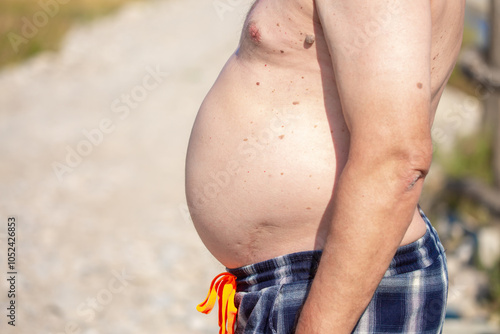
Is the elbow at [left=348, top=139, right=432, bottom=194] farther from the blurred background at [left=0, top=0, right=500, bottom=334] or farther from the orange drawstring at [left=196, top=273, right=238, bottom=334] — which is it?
the blurred background at [left=0, top=0, right=500, bottom=334]

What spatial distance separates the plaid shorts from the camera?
4.14ft

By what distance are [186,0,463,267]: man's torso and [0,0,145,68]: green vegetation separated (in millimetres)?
9606

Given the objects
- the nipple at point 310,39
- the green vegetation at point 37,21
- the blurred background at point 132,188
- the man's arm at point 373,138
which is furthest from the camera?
the green vegetation at point 37,21

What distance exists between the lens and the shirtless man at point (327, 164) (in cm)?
105

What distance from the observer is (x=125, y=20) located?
1260 cm

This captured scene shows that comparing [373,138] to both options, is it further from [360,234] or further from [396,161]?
[360,234]

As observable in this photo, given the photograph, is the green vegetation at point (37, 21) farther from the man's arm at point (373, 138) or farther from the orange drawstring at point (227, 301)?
the man's arm at point (373, 138)

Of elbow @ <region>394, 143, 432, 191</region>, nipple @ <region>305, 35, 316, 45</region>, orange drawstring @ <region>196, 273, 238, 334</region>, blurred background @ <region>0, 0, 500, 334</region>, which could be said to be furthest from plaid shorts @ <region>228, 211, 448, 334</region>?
blurred background @ <region>0, 0, 500, 334</region>

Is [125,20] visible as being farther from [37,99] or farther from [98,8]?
[37,99]

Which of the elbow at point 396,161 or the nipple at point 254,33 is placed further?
the nipple at point 254,33

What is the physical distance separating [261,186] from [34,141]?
6.17 m

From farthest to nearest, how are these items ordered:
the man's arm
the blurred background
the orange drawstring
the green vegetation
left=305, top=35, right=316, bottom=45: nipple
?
1. the green vegetation
2. the blurred background
3. the orange drawstring
4. left=305, top=35, right=316, bottom=45: nipple
5. the man's arm

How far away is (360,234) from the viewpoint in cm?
108

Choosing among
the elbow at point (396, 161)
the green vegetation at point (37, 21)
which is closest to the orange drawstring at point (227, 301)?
the elbow at point (396, 161)
